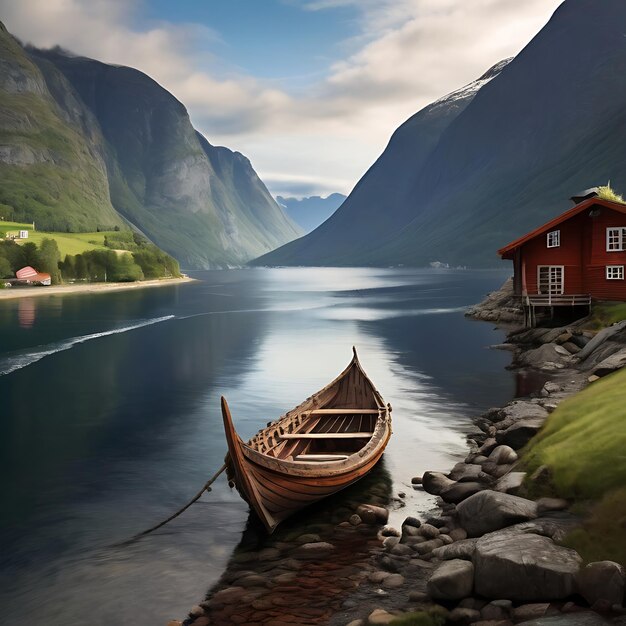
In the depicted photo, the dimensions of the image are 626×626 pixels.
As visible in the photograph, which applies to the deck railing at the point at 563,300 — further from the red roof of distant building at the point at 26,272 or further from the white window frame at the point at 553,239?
the red roof of distant building at the point at 26,272

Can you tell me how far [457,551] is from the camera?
619 inches

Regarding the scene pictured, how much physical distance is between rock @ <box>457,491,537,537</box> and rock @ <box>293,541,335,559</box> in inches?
156

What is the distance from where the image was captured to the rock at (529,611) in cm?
1227

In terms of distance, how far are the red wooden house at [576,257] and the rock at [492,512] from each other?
45128 millimetres

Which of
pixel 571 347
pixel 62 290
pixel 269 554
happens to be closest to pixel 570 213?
pixel 571 347

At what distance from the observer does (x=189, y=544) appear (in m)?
20.0

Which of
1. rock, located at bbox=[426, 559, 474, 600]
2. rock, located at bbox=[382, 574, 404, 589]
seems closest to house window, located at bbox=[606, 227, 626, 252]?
rock, located at bbox=[382, 574, 404, 589]

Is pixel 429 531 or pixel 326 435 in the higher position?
pixel 326 435

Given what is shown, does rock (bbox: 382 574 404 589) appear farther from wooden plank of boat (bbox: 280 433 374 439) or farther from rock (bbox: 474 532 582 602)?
wooden plank of boat (bbox: 280 433 374 439)

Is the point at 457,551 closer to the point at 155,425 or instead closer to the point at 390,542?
the point at 390,542

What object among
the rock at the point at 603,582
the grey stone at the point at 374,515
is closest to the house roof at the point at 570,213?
the grey stone at the point at 374,515

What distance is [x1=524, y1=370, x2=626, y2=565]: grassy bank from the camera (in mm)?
13953

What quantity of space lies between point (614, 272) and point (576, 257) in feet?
14.1

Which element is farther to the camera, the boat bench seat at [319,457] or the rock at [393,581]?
the boat bench seat at [319,457]
